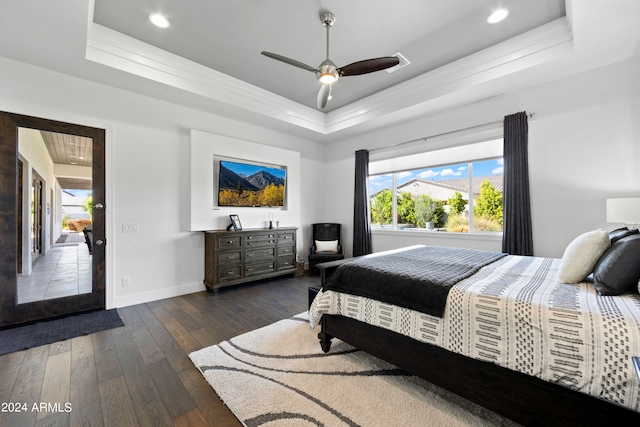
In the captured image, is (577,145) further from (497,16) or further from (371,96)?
(371,96)

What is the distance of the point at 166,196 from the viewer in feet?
12.7

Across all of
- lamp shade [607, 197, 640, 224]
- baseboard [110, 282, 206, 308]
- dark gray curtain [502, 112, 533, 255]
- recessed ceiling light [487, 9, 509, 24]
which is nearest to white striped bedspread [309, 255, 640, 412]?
lamp shade [607, 197, 640, 224]

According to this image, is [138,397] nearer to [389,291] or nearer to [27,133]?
[389,291]

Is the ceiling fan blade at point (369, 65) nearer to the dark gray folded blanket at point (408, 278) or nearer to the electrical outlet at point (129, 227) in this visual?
the dark gray folded blanket at point (408, 278)

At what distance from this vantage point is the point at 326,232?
5539 millimetres

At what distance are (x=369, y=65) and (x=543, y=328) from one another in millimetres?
2532

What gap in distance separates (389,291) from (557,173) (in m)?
3.08

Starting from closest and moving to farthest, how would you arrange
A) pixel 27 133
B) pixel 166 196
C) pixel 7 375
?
pixel 7 375
pixel 27 133
pixel 166 196

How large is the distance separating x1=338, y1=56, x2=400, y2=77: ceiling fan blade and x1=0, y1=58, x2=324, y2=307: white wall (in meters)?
2.57

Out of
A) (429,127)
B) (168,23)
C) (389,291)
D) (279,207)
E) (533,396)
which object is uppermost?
(168,23)

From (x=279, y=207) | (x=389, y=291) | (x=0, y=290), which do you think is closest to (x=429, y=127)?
(x=279, y=207)

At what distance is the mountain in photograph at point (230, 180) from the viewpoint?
437 centimetres

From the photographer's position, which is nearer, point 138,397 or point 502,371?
point 502,371

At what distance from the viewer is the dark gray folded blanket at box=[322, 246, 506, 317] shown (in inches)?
65.7
